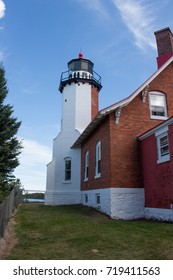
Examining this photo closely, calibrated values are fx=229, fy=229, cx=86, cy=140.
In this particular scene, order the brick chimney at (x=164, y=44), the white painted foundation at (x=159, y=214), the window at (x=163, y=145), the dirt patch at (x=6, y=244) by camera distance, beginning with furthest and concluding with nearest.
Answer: the brick chimney at (x=164, y=44) < the window at (x=163, y=145) < the white painted foundation at (x=159, y=214) < the dirt patch at (x=6, y=244)

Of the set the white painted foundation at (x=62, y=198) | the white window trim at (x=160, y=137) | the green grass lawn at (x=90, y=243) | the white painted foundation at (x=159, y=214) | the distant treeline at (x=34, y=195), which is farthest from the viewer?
the distant treeline at (x=34, y=195)

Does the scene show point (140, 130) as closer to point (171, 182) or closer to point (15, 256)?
point (171, 182)

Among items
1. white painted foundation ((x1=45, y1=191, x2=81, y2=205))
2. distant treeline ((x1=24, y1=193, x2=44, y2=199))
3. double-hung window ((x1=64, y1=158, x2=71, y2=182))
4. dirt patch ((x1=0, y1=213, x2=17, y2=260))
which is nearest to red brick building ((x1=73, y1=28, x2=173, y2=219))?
white painted foundation ((x1=45, y1=191, x2=81, y2=205))

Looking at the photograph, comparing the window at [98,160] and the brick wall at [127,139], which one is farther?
the window at [98,160]

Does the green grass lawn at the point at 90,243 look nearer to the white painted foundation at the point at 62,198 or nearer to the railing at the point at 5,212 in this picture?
the railing at the point at 5,212

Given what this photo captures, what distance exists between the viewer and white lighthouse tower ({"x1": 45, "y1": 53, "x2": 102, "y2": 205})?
874 inches

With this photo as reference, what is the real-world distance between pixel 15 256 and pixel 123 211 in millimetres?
7860

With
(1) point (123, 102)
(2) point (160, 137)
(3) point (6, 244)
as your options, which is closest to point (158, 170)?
(2) point (160, 137)

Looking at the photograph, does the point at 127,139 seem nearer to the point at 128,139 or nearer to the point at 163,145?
the point at 128,139

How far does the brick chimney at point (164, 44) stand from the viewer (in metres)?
16.4

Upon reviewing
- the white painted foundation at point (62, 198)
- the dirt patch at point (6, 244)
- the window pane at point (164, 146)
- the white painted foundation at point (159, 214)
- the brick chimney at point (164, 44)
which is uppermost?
the brick chimney at point (164, 44)

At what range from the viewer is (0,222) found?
707 centimetres

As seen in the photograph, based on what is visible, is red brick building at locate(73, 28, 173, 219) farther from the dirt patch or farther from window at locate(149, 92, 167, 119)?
the dirt patch

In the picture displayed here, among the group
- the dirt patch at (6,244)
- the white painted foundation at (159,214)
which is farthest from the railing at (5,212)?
the white painted foundation at (159,214)
